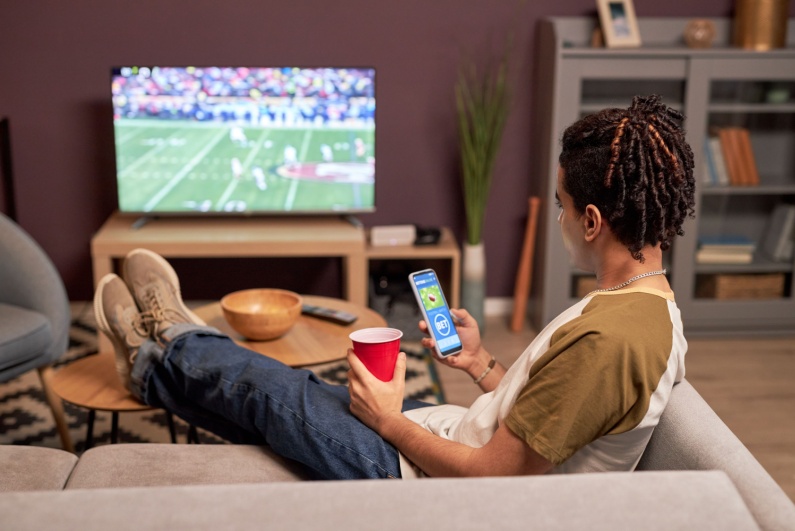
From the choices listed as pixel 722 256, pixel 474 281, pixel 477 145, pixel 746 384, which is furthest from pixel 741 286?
pixel 477 145

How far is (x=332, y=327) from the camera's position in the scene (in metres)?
2.49

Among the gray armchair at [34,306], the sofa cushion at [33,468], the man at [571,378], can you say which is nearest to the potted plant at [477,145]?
the gray armchair at [34,306]

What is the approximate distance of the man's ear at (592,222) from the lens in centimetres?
139

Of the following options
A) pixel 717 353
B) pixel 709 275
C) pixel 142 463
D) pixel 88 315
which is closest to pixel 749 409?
pixel 717 353

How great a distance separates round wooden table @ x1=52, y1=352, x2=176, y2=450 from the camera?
203 centimetres

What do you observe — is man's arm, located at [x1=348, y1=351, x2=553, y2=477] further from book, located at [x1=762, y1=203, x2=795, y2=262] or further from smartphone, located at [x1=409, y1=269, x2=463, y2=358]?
book, located at [x1=762, y1=203, x2=795, y2=262]

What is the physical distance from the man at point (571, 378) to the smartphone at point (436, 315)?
0.03m

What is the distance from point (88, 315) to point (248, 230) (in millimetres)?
831

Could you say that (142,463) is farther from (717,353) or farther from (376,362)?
(717,353)

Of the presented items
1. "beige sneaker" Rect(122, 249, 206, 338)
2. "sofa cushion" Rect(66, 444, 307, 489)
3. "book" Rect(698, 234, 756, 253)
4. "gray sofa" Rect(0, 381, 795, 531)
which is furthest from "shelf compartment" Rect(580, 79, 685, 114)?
"gray sofa" Rect(0, 381, 795, 531)

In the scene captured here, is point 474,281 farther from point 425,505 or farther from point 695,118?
point 425,505

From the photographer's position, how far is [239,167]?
3641mm

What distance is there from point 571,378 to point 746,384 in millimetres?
2242

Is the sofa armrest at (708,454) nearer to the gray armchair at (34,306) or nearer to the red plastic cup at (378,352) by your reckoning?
the red plastic cup at (378,352)
